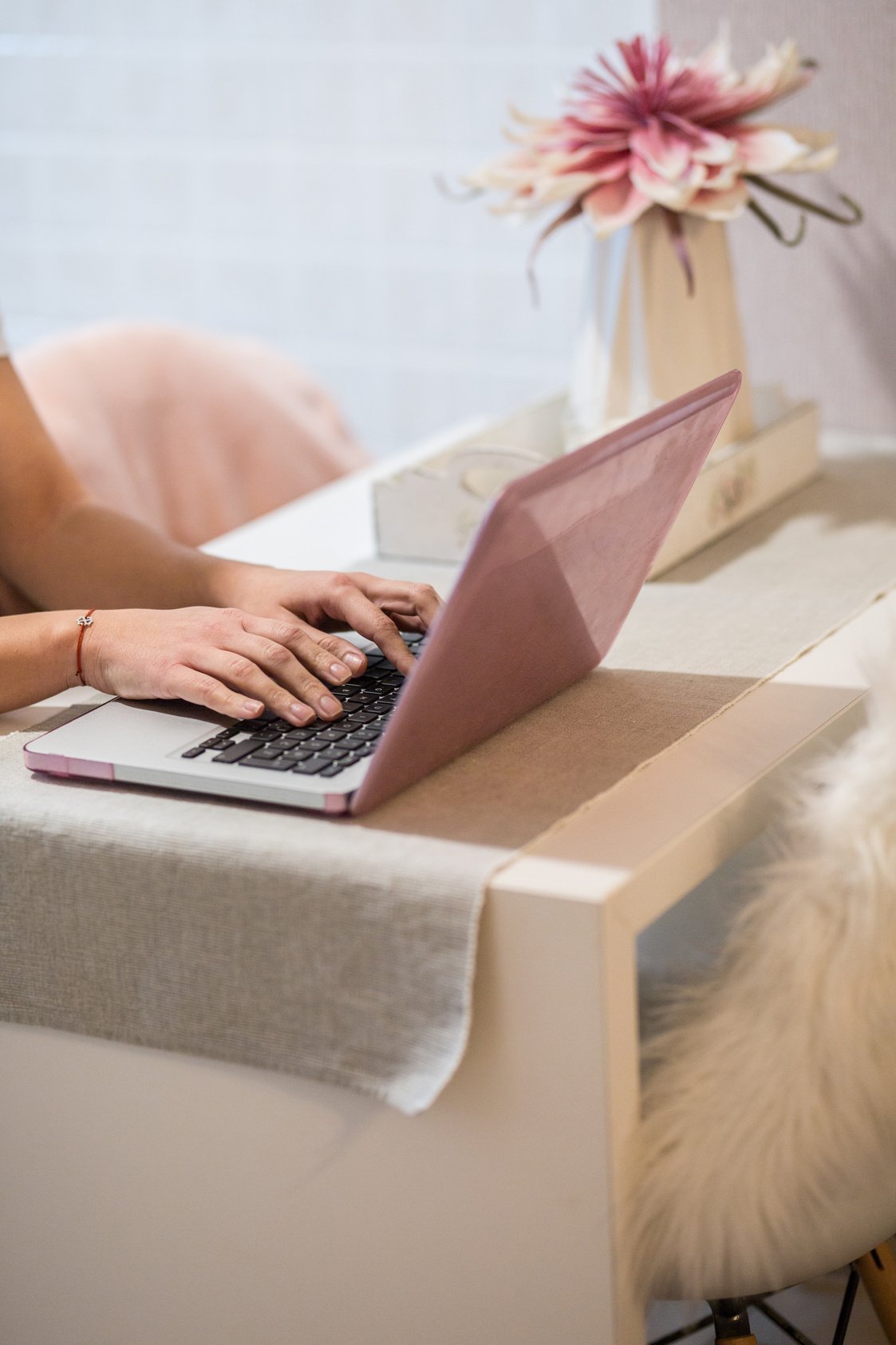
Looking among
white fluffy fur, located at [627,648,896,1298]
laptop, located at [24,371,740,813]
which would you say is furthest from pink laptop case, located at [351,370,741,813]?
white fluffy fur, located at [627,648,896,1298]

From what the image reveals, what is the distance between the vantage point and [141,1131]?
0.84 meters

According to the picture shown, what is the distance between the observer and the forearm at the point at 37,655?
0.92 meters

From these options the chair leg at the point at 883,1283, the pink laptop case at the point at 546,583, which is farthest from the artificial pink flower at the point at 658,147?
the chair leg at the point at 883,1283

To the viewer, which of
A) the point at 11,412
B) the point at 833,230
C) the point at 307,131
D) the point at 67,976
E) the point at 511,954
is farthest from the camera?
the point at 307,131

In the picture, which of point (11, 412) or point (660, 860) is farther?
point (11, 412)

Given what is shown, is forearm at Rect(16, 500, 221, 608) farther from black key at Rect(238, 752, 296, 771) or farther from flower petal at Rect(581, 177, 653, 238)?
flower petal at Rect(581, 177, 653, 238)

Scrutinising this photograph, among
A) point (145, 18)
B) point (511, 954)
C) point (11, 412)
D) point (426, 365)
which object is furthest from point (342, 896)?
point (145, 18)

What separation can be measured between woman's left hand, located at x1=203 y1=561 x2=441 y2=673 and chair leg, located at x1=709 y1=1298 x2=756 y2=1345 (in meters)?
0.40

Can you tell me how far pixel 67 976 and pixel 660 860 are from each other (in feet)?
1.08

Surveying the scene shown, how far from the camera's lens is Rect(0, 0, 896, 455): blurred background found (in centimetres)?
236

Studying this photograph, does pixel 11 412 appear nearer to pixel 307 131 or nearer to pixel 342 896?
pixel 342 896

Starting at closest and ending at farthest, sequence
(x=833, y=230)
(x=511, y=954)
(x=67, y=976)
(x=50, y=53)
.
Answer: (x=511, y=954) < (x=67, y=976) < (x=833, y=230) < (x=50, y=53)

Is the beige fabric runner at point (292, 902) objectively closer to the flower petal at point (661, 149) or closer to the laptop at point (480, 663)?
the laptop at point (480, 663)

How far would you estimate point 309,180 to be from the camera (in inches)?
101
